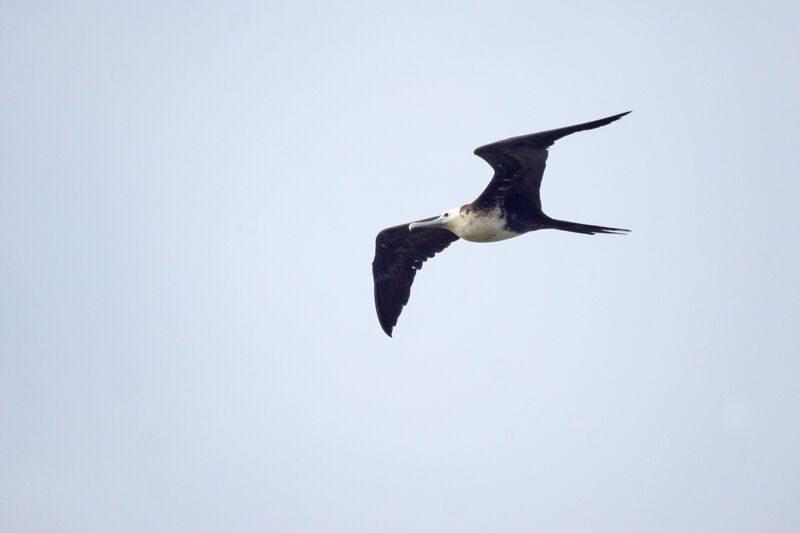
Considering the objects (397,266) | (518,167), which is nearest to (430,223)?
(397,266)

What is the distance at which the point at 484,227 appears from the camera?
31.6 ft

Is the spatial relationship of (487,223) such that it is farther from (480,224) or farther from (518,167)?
(518,167)

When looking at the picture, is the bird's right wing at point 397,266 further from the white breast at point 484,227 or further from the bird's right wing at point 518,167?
the bird's right wing at point 518,167

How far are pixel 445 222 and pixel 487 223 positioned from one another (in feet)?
2.16

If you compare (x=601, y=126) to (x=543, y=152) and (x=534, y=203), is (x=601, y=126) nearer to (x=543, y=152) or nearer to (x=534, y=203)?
(x=543, y=152)

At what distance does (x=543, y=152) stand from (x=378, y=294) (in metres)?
3.36

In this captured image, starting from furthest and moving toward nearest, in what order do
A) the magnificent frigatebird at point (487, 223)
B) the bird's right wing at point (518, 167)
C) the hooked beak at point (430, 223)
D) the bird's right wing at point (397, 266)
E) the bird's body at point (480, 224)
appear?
the bird's right wing at point (397, 266) → the hooked beak at point (430, 223) → the bird's body at point (480, 224) → the magnificent frigatebird at point (487, 223) → the bird's right wing at point (518, 167)

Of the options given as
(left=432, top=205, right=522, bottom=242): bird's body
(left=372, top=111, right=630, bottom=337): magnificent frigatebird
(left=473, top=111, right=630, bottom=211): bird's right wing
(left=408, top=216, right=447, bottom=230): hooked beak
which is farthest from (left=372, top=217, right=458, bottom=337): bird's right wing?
(left=473, top=111, right=630, bottom=211): bird's right wing

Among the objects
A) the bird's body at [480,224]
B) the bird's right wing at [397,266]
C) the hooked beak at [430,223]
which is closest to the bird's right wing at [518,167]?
the bird's body at [480,224]

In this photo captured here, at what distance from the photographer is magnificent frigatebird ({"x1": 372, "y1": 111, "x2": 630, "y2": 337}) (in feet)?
28.5

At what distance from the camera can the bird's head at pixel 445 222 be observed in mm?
9938

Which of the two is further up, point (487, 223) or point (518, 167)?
point (518, 167)

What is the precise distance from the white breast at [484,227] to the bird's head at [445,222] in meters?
0.08

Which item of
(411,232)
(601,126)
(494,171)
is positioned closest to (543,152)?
(494,171)
